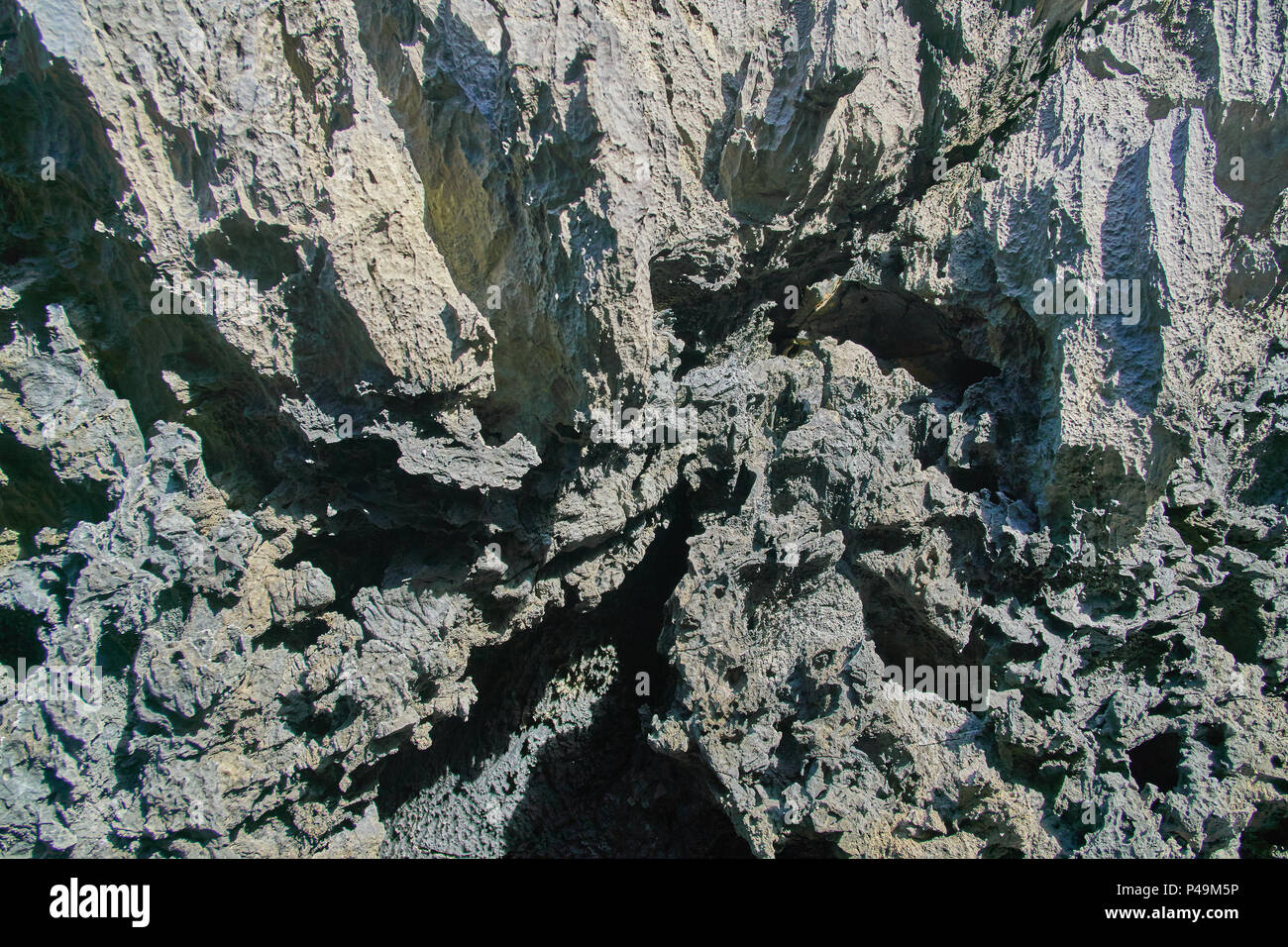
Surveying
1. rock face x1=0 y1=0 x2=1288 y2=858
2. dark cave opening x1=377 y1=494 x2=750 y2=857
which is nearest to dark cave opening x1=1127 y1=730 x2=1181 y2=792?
rock face x1=0 y1=0 x2=1288 y2=858

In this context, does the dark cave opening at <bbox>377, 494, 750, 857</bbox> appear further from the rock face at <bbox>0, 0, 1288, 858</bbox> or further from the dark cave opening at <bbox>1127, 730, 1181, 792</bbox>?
the dark cave opening at <bbox>1127, 730, 1181, 792</bbox>

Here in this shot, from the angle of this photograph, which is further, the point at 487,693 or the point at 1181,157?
the point at 487,693

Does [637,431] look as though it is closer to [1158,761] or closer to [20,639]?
[20,639]

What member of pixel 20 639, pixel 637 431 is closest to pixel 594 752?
pixel 637 431

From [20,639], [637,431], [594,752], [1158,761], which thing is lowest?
[594,752]

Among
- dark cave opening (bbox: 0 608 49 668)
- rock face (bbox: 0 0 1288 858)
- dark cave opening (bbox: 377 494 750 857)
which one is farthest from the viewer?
dark cave opening (bbox: 377 494 750 857)

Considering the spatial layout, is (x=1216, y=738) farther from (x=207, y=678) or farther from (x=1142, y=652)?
(x=207, y=678)

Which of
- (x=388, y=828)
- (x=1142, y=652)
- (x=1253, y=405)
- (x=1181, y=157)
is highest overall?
(x=1181, y=157)
